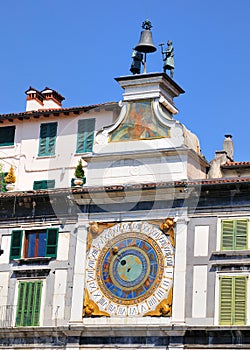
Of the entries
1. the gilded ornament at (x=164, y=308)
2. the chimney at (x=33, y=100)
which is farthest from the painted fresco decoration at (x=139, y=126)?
the chimney at (x=33, y=100)

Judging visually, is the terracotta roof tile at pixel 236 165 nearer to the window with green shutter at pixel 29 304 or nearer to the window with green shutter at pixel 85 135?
the window with green shutter at pixel 85 135

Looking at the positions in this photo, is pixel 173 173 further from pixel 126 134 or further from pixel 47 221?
pixel 47 221

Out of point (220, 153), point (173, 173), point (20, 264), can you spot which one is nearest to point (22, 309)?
point (20, 264)

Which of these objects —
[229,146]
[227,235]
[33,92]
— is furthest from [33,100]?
[227,235]

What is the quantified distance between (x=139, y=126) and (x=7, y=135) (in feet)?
29.4

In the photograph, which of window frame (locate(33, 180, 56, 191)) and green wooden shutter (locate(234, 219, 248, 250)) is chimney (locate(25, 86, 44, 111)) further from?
green wooden shutter (locate(234, 219, 248, 250))

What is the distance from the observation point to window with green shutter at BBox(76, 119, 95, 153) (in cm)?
4597

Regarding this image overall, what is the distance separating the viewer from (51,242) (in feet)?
136

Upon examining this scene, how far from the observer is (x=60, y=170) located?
46.5m

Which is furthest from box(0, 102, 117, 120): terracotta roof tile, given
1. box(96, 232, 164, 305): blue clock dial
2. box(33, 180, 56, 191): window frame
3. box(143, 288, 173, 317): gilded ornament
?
box(143, 288, 173, 317): gilded ornament

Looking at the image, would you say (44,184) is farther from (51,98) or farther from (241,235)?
(241,235)

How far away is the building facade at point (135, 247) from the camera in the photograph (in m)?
38.2

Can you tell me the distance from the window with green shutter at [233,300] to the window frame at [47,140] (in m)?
11.9

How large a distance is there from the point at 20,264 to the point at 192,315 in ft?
23.9
